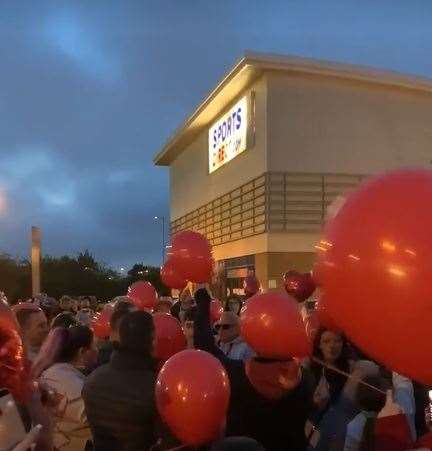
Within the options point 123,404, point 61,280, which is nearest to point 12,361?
point 123,404

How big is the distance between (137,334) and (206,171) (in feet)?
84.1

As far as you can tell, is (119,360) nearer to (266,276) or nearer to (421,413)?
(421,413)

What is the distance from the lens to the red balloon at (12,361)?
8.44ft

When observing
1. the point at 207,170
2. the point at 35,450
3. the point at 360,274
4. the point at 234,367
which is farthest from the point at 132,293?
the point at 207,170

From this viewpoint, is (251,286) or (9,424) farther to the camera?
(251,286)

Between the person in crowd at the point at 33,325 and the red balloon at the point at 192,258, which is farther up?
the red balloon at the point at 192,258

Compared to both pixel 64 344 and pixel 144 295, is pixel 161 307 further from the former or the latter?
pixel 64 344

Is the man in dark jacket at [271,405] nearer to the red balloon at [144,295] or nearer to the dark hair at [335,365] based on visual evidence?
the dark hair at [335,365]

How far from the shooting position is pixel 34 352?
16.1 feet

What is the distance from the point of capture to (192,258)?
6145 millimetres

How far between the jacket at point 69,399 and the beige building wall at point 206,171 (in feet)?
58.0

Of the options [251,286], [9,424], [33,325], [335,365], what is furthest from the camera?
[251,286]

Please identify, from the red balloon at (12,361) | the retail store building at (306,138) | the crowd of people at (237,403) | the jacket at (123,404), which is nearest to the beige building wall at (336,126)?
the retail store building at (306,138)

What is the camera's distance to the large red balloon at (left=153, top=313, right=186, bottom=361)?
5168 mm
